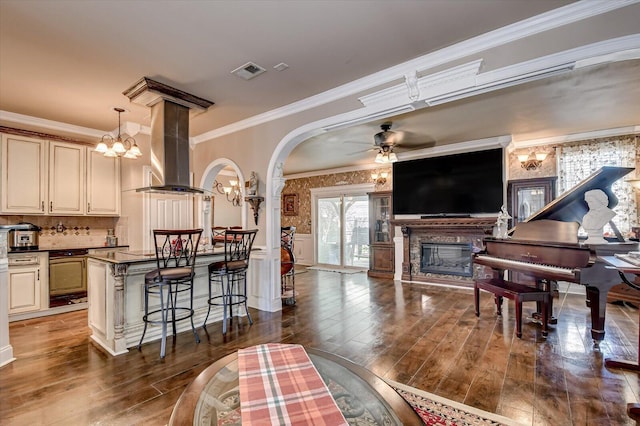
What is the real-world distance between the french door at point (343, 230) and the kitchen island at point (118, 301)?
16.4 ft

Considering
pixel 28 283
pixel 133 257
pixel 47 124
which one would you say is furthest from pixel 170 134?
pixel 28 283

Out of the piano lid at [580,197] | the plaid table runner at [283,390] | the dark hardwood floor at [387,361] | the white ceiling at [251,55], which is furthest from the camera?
the piano lid at [580,197]

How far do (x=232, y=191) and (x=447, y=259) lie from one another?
19.3 feet

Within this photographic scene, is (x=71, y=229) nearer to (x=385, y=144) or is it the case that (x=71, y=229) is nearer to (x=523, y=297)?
(x=385, y=144)

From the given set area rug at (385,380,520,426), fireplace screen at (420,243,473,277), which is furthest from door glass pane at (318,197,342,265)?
area rug at (385,380,520,426)

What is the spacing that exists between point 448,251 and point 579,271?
10.8 ft

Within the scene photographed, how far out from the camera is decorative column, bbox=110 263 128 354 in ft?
9.46

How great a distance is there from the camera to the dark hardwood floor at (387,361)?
2039 mm

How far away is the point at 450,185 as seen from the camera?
587 cm

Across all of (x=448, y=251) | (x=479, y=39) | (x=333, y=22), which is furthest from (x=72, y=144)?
(x=448, y=251)

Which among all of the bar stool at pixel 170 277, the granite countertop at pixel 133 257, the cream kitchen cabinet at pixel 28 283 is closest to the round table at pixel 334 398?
the bar stool at pixel 170 277

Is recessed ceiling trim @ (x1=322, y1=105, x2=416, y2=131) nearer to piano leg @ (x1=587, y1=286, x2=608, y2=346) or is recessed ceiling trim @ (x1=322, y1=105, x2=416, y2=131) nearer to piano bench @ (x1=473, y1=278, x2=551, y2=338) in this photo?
piano bench @ (x1=473, y1=278, x2=551, y2=338)

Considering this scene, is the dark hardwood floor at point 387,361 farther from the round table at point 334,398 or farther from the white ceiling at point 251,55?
the white ceiling at point 251,55

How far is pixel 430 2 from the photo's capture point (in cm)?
215
